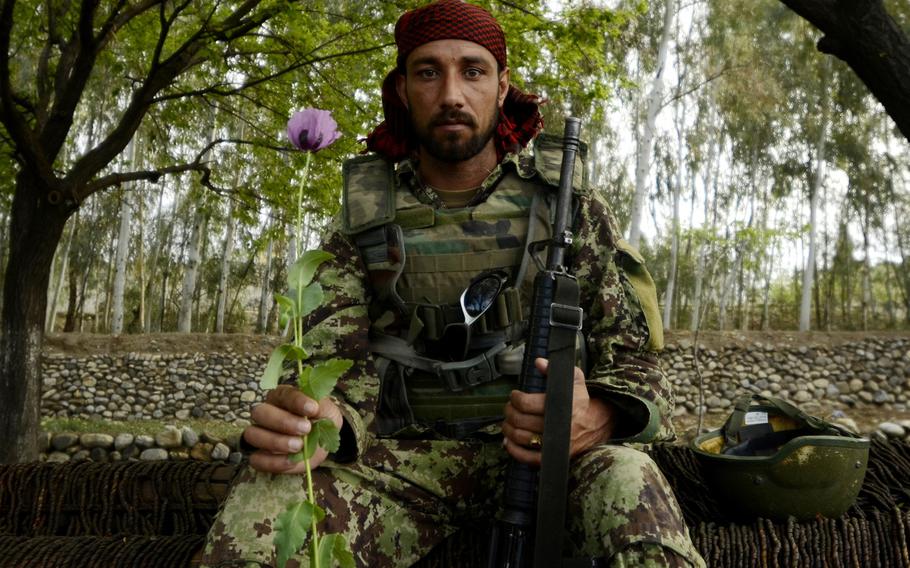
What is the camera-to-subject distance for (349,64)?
6820 millimetres

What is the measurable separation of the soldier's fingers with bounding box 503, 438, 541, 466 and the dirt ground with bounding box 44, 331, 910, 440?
34.0 ft

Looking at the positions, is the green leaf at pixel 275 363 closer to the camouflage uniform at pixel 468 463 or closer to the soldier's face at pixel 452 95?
the camouflage uniform at pixel 468 463

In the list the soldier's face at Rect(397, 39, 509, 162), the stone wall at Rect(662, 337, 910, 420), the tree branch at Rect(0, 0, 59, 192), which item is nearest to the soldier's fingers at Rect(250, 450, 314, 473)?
the soldier's face at Rect(397, 39, 509, 162)

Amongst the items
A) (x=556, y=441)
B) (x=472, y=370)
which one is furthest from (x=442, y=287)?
(x=556, y=441)

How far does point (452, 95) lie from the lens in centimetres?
204

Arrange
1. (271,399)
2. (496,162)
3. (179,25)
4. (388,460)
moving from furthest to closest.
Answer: (179,25), (496,162), (388,460), (271,399)

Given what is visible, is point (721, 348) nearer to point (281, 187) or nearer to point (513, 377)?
point (281, 187)

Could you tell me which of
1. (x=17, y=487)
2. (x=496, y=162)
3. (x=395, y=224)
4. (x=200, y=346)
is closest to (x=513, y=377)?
(x=395, y=224)

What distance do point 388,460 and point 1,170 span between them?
6.80 meters

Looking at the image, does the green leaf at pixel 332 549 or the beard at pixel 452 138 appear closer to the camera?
the green leaf at pixel 332 549

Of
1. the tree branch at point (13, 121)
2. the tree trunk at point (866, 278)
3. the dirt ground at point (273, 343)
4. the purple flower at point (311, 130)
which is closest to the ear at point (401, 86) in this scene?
the purple flower at point (311, 130)

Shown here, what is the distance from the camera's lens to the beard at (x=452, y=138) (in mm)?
2064

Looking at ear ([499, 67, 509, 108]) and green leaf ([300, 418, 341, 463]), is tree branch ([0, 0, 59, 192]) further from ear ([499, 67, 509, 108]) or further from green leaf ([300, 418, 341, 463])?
green leaf ([300, 418, 341, 463])

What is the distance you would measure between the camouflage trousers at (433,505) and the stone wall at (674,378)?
36.1ft
